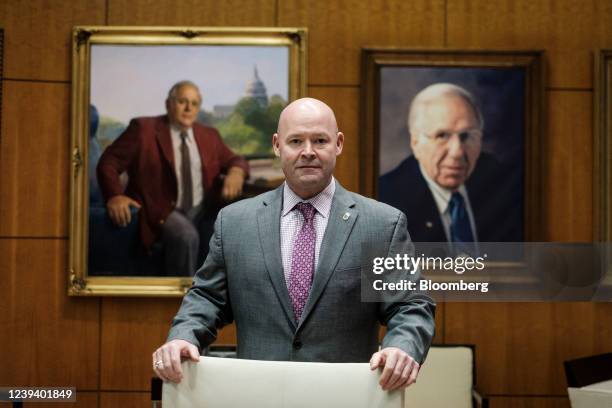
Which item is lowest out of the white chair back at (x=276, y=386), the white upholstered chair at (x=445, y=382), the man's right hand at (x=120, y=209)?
the white upholstered chair at (x=445, y=382)

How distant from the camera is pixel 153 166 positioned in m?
4.99

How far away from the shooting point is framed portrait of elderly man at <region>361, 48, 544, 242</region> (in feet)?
16.2

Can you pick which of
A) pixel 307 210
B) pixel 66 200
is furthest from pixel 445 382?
pixel 66 200

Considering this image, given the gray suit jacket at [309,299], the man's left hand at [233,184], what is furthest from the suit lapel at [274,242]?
the man's left hand at [233,184]

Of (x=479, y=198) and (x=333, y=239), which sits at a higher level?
(x=479, y=198)

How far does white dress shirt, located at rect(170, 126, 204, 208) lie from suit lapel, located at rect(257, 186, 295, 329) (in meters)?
2.32

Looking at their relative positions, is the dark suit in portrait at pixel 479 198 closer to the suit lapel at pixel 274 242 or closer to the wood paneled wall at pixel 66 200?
the wood paneled wall at pixel 66 200

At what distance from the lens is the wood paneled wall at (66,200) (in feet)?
16.3

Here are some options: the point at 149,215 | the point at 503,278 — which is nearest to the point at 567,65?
the point at 503,278

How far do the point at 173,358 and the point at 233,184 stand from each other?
2.84 m

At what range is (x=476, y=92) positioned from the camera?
4977mm

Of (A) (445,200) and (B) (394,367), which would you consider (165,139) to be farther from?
(B) (394,367)

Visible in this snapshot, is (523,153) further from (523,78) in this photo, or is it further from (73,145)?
(73,145)

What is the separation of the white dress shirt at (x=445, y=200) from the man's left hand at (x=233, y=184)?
111cm
